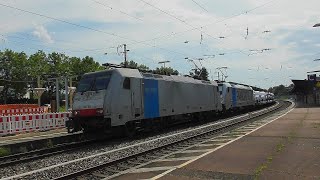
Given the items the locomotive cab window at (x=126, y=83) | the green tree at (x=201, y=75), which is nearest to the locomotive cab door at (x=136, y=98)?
the locomotive cab window at (x=126, y=83)

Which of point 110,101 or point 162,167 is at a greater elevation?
point 110,101

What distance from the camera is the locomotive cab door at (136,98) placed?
17922 mm

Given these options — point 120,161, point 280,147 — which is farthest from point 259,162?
point 120,161

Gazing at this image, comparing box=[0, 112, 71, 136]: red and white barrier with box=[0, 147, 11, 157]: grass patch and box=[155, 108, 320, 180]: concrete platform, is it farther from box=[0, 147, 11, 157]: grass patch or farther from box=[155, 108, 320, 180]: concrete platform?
box=[155, 108, 320, 180]: concrete platform

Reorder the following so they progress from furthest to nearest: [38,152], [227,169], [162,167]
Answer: [38,152], [162,167], [227,169]

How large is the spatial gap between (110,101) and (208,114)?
47.5 feet

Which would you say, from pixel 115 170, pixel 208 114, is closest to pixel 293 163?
pixel 115 170

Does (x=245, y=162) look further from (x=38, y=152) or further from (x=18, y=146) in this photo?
(x=18, y=146)

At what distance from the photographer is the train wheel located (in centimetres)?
1794

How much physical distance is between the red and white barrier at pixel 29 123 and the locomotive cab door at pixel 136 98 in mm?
10194

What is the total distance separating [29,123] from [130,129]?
34.5 ft

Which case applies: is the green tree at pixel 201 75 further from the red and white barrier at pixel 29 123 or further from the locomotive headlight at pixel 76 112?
the locomotive headlight at pixel 76 112

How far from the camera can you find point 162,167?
1074 cm

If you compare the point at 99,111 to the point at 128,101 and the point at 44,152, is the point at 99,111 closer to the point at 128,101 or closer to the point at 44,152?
the point at 128,101
